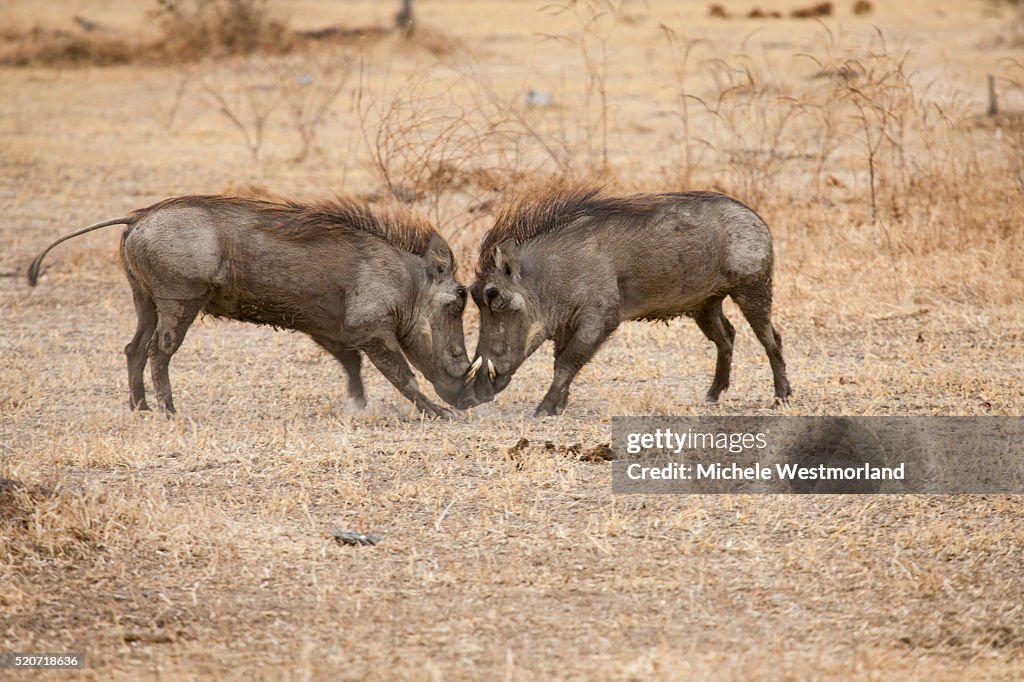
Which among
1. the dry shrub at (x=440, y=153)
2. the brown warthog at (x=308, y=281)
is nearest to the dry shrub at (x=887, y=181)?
the dry shrub at (x=440, y=153)

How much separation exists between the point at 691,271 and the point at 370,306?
1.57 meters

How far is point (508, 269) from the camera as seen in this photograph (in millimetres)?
5938

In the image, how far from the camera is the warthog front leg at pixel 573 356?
599 centimetres

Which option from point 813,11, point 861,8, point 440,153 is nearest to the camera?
point 440,153

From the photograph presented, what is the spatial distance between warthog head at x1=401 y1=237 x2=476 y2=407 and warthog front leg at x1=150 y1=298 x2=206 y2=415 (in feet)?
3.45

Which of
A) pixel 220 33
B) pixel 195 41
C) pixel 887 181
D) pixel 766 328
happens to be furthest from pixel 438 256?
pixel 195 41

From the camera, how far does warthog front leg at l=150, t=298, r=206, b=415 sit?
5902 millimetres

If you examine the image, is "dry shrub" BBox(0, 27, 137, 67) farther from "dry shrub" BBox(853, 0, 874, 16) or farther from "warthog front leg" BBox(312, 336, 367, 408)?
"warthog front leg" BBox(312, 336, 367, 408)

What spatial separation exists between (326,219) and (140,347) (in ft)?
3.71

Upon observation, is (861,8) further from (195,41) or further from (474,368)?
(474,368)

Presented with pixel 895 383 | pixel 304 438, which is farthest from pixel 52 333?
pixel 895 383

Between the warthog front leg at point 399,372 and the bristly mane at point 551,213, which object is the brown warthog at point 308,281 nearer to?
the warthog front leg at point 399,372

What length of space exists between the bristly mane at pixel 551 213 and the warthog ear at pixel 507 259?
0.42 ft

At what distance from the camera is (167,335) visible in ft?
19.5
